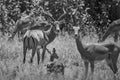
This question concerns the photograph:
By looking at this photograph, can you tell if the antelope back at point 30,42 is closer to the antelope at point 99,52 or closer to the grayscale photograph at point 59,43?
the grayscale photograph at point 59,43

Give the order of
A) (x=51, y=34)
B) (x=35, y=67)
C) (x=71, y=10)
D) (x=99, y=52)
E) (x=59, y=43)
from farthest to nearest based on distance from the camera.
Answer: (x=71, y=10), (x=59, y=43), (x=51, y=34), (x=35, y=67), (x=99, y=52)

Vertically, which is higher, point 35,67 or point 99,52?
point 99,52

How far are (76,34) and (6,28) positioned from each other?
28.2 feet

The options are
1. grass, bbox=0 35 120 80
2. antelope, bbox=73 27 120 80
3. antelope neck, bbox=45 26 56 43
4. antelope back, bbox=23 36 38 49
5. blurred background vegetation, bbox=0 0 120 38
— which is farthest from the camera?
blurred background vegetation, bbox=0 0 120 38

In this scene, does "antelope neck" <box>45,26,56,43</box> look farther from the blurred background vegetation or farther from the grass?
the blurred background vegetation

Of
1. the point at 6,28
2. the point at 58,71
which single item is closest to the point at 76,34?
the point at 58,71

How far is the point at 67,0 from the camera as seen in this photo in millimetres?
17078

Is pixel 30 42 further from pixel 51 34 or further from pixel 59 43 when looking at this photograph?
pixel 59 43

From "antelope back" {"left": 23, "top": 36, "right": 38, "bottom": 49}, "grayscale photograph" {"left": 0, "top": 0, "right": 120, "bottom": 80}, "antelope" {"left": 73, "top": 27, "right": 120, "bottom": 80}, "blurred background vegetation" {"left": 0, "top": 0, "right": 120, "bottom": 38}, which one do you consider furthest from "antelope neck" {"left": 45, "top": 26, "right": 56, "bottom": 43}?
"blurred background vegetation" {"left": 0, "top": 0, "right": 120, "bottom": 38}

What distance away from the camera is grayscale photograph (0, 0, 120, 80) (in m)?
8.19

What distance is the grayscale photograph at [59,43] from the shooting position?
8188mm

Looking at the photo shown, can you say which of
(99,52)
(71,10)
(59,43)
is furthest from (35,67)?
(71,10)

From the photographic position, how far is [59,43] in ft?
43.5

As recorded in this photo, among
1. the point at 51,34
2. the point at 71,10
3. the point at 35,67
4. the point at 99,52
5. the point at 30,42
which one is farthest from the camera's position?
the point at 71,10
